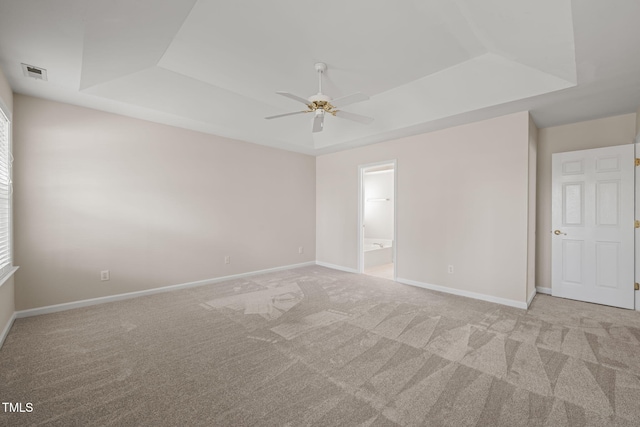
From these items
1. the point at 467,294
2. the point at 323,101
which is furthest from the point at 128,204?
the point at 467,294

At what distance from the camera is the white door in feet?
11.4

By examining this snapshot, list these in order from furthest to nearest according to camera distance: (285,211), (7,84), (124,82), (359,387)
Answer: (285,211) → (124,82) → (7,84) → (359,387)

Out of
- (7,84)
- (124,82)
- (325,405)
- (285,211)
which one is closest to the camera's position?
(325,405)

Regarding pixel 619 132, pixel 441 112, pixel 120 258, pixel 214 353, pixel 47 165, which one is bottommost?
pixel 214 353

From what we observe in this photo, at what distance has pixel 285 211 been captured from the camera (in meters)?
5.77

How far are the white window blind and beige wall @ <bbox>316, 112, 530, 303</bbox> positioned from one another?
4.81 metres

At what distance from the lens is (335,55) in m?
2.89

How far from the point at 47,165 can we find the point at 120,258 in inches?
55.0

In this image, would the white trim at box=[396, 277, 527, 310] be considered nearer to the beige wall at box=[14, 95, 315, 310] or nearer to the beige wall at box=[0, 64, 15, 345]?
the beige wall at box=[14, 95, 315, 310]

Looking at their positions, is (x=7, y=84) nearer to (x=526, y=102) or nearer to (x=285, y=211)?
(x=285, y=211)

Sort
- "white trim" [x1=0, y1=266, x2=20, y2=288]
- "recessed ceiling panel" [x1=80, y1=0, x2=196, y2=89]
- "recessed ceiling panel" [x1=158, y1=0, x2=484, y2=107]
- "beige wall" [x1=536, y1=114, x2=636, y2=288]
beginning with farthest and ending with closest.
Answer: "beige wall" [x1=536, y1=114, x2=636, y2=288]
"white trim" [x1=0, y1=266, x2=20, y2=288]
"recessed ceiling panel" [x1=158, y1=0, x2=484, y2=107]
"recessed ceiling panel" [x1=80, y1=0, x2=196, y2=89]

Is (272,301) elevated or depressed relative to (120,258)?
depressed

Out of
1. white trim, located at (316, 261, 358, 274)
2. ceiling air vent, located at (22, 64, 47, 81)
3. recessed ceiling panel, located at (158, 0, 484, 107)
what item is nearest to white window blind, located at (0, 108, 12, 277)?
ceiling air vent, located at (22, 64, 47, 81)

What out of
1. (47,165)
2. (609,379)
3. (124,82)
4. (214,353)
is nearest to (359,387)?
(214,353)
